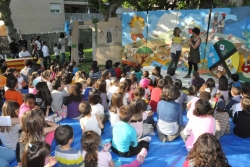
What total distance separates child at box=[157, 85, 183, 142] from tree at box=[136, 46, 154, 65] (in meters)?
6.56

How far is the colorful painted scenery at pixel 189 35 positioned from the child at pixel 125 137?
5.92m

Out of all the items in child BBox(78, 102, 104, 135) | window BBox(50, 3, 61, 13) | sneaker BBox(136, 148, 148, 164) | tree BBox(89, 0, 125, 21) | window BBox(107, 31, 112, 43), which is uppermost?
window BBox(50, 3, 61, 13)

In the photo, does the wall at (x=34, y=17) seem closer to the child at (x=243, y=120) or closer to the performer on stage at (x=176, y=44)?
the performer on stage at (x=176, y=44)

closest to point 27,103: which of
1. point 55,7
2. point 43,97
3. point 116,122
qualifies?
point 43,97

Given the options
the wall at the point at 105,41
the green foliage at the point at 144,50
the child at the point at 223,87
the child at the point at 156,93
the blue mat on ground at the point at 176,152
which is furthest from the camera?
the wall at the point at 105,41

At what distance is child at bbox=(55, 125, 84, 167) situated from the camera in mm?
2920

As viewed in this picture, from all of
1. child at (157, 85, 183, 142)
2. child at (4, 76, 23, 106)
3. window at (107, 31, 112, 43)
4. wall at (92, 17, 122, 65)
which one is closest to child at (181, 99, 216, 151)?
child at (157, 85, 183, 142)

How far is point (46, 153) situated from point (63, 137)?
0.49m

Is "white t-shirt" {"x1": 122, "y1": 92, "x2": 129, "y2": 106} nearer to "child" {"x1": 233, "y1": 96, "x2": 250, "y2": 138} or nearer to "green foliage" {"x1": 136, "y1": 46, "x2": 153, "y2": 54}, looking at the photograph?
"child" {"x1": 233, "y1": 96, "x2": 250, "y2": 138}

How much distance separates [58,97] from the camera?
550cm

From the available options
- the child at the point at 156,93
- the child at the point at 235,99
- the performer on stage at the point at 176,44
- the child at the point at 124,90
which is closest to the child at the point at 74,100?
the child at the point at 124,90

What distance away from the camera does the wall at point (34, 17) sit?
82.0 feet

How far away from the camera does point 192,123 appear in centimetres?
381

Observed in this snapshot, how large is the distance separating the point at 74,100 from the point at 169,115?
2278mm
